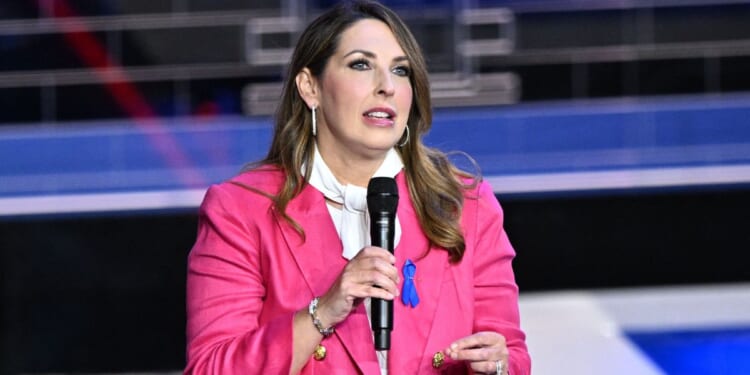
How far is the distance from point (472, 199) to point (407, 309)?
0.21m

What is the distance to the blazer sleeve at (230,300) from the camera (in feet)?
5.49

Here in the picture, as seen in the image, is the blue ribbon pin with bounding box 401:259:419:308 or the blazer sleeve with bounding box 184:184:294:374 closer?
the blazer sleeve with bounding box 184:184:294:374

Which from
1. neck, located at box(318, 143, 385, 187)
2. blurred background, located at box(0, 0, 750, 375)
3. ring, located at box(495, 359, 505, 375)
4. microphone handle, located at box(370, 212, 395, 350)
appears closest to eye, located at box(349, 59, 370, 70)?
neck, located at box(318, 143, 385, 187)

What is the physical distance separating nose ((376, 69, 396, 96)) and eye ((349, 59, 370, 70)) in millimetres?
29

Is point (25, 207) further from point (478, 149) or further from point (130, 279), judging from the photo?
point (478, 149)

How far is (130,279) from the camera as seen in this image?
3.97m

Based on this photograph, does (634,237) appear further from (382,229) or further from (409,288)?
(382,229)

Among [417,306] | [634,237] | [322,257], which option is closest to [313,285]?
[322,257]

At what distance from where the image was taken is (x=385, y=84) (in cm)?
181

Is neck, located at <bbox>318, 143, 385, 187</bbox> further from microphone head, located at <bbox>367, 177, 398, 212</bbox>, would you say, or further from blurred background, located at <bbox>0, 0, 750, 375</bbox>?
blurred background, located at <bbox>0, 0, 750, 375</bbox>

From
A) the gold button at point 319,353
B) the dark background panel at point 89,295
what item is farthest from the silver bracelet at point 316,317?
the dark background panel at point 89,295

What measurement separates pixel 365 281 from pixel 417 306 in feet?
0.94

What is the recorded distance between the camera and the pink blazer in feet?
5.70

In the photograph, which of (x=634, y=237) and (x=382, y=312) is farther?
(x=634, y=237)
